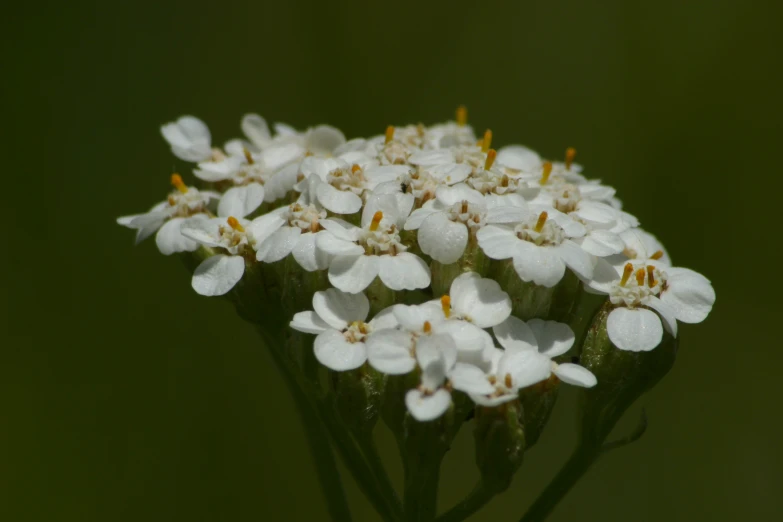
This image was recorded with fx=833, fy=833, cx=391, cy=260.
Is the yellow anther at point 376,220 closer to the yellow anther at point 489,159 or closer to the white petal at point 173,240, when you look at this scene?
the yellow anther at point 489,159

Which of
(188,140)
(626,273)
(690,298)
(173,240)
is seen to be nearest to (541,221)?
(626,273)

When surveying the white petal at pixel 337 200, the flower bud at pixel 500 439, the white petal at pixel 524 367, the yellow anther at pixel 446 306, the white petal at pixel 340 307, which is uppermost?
the white petal at pixel 337 200

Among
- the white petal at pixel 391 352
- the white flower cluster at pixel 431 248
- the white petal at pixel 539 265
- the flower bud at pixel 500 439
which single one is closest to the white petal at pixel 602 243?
the white flower cluster at pixel 431 248

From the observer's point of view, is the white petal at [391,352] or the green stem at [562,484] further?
the green stem at [562,484]

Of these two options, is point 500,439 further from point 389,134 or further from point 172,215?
point 172,215

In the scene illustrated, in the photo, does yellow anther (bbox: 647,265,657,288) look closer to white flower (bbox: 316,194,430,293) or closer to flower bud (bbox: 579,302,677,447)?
flower bud (bbox: 579,302,677,447)
